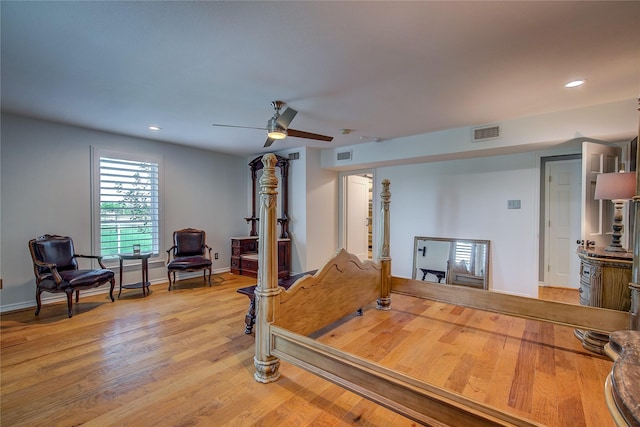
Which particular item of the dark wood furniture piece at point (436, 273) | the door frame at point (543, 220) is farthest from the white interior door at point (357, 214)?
the door frame at point (543, 220)

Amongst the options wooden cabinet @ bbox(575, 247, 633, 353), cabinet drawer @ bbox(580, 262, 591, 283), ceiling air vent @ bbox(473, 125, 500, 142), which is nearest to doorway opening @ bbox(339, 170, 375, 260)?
ceiling air vent @ bbox(473, 125, 500, 142)

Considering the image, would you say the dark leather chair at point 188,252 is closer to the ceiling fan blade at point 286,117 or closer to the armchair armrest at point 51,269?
the armchair armrest at point 51,269

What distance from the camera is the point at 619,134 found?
10.4ft

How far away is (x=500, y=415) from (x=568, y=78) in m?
2.87

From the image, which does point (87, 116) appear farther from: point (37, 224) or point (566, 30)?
point (566, 30)

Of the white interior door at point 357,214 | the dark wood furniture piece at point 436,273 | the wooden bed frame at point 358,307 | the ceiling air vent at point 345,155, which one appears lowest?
the dark wood furniture piece at point 436,273

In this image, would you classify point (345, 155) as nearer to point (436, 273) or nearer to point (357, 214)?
point (357, 214)

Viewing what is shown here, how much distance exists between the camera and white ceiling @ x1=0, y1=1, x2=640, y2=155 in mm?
1752

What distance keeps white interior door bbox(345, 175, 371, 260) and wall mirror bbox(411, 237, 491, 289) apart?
58.0 inches

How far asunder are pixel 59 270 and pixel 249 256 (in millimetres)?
2719

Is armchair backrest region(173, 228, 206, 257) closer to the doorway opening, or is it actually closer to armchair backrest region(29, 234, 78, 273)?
armchair backrest region(29, 234, 78, 273)

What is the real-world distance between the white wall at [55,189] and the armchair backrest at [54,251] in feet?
0.87

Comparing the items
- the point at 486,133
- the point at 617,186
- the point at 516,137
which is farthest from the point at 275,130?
the point at 617,186

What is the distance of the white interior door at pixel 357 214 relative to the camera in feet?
20.0
